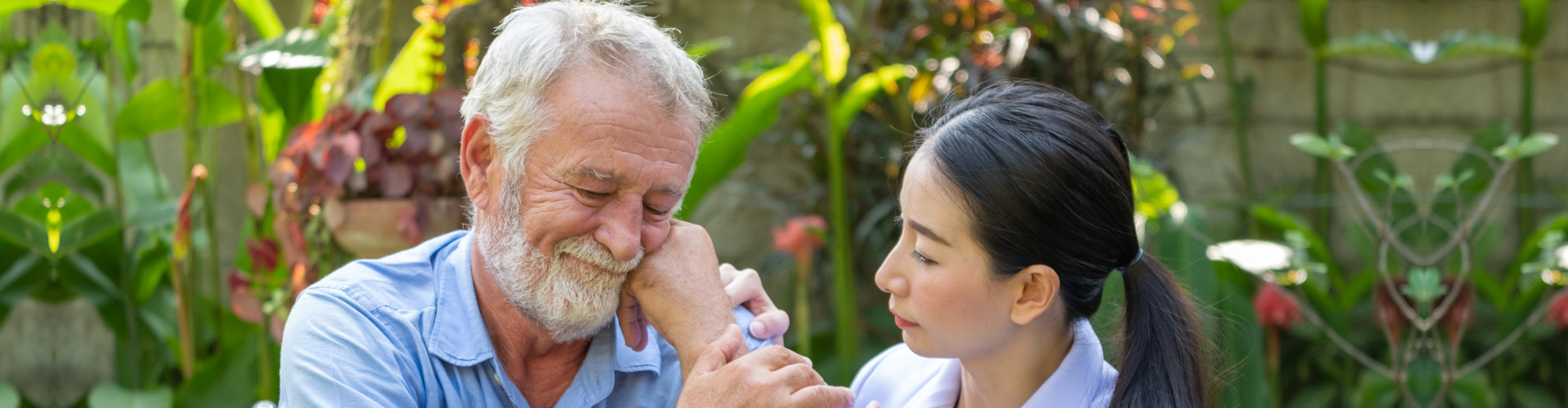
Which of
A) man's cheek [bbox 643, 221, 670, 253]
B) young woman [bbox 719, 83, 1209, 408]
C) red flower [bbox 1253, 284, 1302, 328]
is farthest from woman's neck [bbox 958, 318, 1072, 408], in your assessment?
red flower [bbox 1253, 284, 1302, 328]

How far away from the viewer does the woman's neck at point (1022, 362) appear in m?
1.41

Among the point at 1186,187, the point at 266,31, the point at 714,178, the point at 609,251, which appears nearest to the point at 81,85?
the point at 266,31

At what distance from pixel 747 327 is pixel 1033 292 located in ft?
1.62

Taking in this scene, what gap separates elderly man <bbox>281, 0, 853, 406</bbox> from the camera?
4.30 feet

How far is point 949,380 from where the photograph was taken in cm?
154

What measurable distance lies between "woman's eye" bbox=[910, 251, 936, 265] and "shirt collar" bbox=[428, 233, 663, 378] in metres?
0.47

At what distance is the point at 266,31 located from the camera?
266cm

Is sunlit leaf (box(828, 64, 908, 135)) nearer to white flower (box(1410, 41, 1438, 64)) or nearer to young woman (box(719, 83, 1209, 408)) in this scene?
young woman (box(719, 83, 1209, 408))

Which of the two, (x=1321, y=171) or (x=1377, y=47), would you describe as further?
(x=1321, y=171)

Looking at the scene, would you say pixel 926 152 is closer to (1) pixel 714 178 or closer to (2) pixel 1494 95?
(1) pixel 714 178

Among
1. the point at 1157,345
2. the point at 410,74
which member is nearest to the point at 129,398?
the point at 410,74

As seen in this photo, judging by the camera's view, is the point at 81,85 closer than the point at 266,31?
No

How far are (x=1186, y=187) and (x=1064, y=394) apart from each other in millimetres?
3086

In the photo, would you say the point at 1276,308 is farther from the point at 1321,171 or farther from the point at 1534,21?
the point at 1534,21
